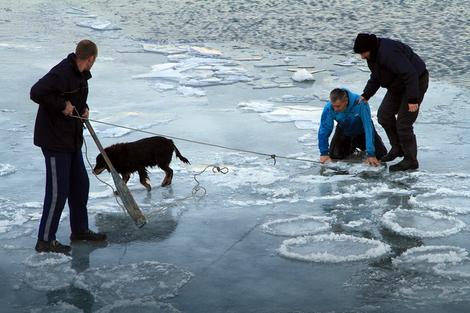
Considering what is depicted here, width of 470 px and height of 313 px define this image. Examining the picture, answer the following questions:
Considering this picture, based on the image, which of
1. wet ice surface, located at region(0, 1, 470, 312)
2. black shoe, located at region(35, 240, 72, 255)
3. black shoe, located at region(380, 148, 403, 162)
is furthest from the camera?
black shoe, located at region(380, 148, 403, 162)

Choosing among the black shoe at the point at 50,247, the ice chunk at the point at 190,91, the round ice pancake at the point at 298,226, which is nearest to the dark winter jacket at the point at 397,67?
the round ice pancake at the point at 298,226

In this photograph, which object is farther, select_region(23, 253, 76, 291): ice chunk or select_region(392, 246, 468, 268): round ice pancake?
select_region(392, 246, 468, 268): round ice pancake

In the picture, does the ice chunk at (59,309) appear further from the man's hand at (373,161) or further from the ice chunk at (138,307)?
the man's hand at (373,161)

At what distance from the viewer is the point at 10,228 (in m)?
7.24

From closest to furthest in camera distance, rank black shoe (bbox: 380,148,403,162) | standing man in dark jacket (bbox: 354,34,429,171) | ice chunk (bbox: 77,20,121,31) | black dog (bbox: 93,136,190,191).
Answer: black dog (bbox: 93,136,190,191), standing man in dark jacket (bbox: 354,34,429,171), black shoe (bbox: 380,148,403,162), ice chunk (bbox: 77,20,121,31)

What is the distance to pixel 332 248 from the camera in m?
6.67

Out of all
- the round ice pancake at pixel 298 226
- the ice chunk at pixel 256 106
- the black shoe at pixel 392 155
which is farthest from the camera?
the ice chunk at pixel 256 106

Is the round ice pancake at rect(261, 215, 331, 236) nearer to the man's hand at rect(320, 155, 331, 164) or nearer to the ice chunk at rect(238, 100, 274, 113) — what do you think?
the man's hand at rect(320, 155, 331, 164)

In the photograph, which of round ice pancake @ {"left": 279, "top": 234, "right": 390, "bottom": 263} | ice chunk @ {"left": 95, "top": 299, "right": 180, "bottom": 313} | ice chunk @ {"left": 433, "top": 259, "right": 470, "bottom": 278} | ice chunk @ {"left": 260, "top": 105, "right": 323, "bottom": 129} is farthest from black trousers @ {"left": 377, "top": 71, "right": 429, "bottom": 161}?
ice chunk @ {"left": 95, "top": 299, "right": 180, "bottom": 313}

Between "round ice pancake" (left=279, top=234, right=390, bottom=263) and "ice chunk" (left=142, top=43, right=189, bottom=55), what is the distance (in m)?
10.4

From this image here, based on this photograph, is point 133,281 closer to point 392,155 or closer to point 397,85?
point 397,85

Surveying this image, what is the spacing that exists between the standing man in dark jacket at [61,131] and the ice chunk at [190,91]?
6162 mm

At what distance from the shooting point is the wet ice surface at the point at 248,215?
5.82 m

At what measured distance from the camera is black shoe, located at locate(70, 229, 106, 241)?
22.7 feet
